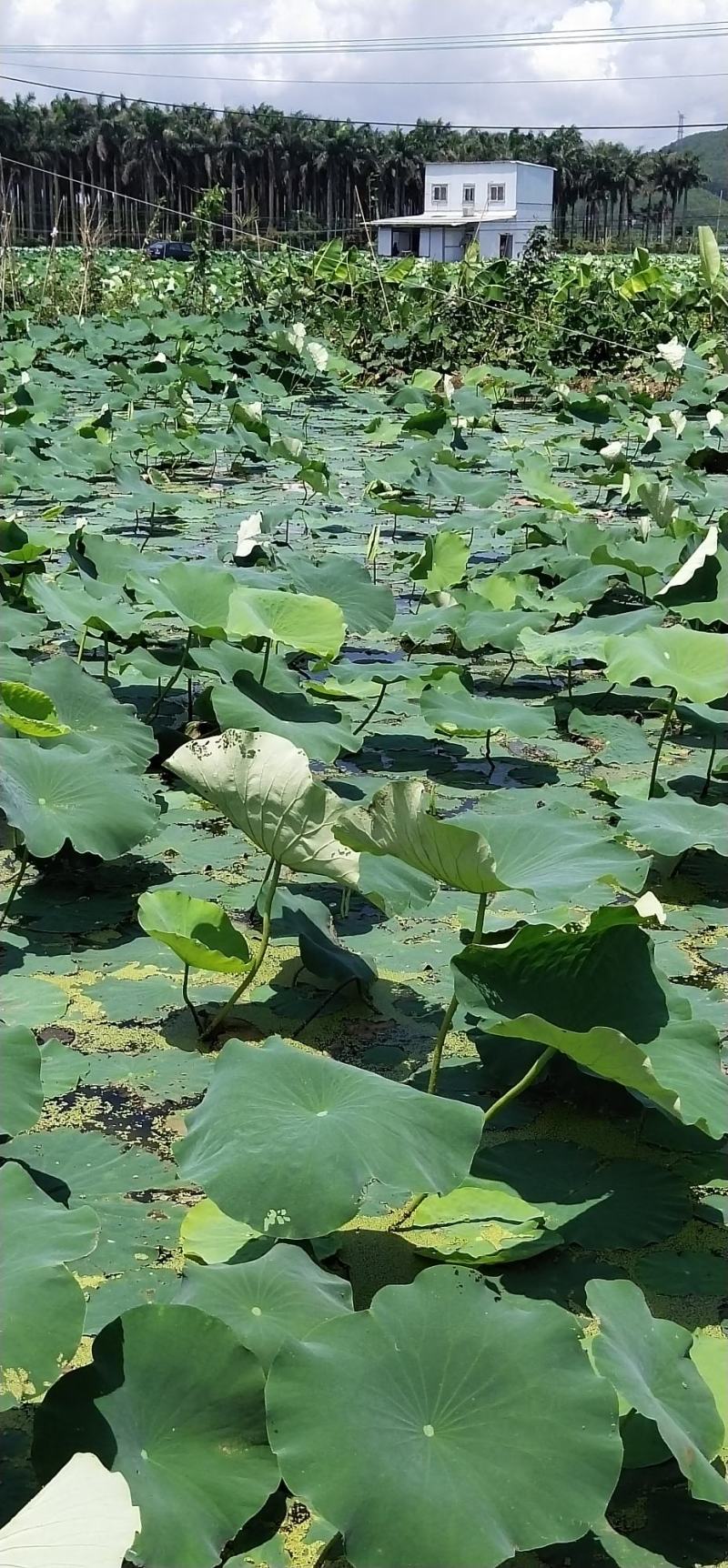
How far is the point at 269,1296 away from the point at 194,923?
632 millimetres

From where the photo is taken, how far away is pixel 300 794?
1.48m

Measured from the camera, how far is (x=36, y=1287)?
3.08ft

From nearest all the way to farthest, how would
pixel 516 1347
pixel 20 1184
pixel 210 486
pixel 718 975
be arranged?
pixel 516 1347 < pixel 20 1184 < pixel 718 975 < pixel 210 486

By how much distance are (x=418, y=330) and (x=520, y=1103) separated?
863cm

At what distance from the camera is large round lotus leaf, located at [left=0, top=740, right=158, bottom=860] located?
1.74m

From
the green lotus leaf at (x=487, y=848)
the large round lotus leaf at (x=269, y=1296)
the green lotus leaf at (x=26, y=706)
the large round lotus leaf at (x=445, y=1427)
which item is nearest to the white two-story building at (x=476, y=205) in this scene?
the green lotus leaf at (x=26, y=706)

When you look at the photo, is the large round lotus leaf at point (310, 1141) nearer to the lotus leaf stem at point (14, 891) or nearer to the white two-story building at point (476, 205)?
the lotus leaf stem at point (14, 891)

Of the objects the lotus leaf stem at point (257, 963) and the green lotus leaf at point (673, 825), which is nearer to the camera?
the lotus leaf stem at point (257, 963)

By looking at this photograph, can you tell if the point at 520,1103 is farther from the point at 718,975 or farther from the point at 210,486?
the point at 210,486

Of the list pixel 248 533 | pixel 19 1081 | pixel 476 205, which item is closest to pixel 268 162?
pixel 476 205

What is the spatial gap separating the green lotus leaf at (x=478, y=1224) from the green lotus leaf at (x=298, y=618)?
45.1 inches

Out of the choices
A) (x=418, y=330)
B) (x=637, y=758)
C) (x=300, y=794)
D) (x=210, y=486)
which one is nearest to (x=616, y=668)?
(x=637, y=758)

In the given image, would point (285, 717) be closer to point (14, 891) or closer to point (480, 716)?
point (480, 716)

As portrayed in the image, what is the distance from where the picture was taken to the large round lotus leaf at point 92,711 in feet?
7.07
